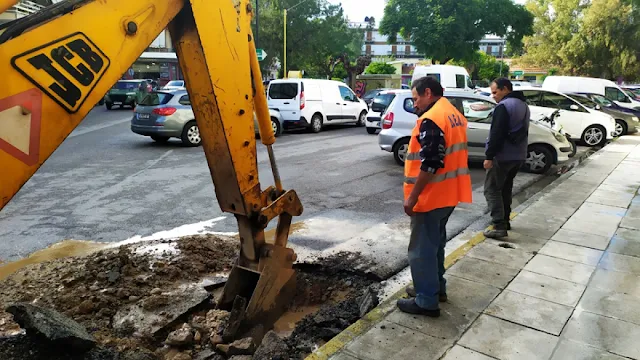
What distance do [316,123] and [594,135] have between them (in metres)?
8.70

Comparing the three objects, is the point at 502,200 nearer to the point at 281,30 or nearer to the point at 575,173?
the point at 575,173

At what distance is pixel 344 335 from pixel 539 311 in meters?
1.62

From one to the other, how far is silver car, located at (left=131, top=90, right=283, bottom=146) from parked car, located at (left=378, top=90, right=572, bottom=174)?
17.7ft

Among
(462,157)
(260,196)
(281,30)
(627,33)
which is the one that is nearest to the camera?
(260,196)

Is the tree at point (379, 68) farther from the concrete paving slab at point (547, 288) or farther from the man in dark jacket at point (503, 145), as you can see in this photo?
the concrete paving slab at point (547, 288)

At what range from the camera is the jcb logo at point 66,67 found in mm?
1968

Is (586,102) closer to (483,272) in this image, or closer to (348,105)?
(348,105)

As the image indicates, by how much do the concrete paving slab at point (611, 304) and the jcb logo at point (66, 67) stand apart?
3903 millimetres

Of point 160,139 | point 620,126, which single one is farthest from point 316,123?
point 620,126

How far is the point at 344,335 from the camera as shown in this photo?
11.3 ft

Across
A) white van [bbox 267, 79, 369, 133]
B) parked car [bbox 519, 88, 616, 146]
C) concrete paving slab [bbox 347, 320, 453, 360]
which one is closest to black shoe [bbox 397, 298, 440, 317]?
concrete paving slab [bbox 347, 320, 453, 360]

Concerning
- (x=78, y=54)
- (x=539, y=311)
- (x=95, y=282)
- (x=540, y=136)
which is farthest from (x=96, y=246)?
(x=540, y=136)

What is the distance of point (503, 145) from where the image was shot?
5.46m

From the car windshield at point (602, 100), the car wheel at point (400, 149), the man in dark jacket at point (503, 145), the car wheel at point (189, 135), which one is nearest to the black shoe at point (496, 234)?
the man in dark jacket at point (503, 145)
